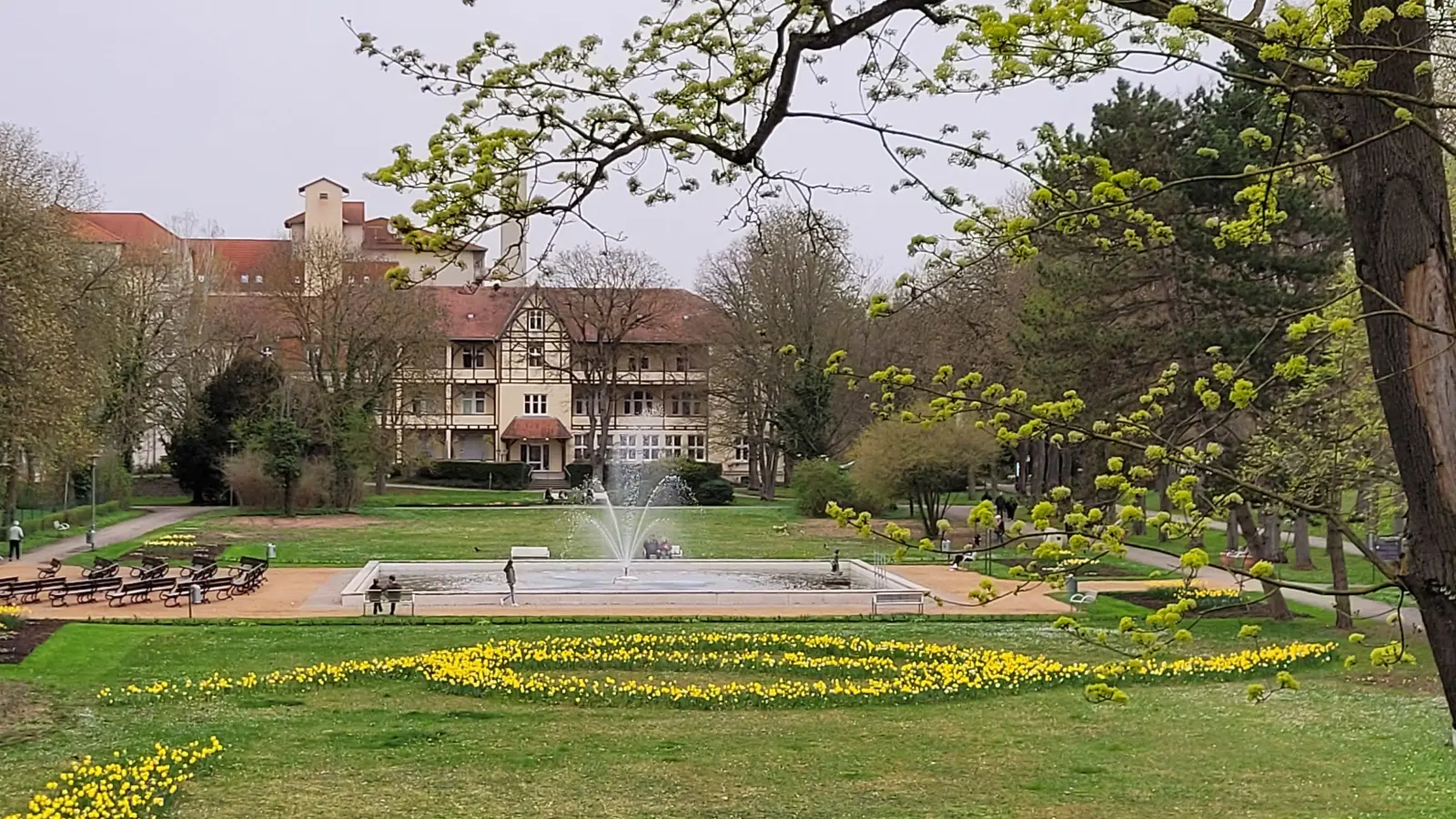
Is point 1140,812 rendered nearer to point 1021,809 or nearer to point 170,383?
point 1021,809

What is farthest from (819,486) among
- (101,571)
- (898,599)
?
(101,571)

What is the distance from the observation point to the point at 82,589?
917 inches

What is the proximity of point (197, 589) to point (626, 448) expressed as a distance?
48044 mm

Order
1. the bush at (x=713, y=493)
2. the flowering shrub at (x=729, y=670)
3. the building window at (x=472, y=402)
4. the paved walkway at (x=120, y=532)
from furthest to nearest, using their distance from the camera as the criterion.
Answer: the building window at (x=472, y=402), the bush at (x=713, y=493), the paved walkway at (x=120, y=532), the flowering shrub at (x=729, y=670)

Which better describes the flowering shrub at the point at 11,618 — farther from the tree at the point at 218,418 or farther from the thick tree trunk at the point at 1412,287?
the tree at the point at 218,418

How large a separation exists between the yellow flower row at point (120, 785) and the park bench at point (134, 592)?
12517mm

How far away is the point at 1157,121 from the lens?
2511 cm

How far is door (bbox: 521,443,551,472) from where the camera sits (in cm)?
7375

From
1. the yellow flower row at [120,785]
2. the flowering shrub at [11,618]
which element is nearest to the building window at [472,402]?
the flowering shrub at [11,618]

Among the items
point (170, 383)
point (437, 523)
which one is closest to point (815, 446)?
point (437, 523)

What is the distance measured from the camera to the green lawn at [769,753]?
10203 millimetres

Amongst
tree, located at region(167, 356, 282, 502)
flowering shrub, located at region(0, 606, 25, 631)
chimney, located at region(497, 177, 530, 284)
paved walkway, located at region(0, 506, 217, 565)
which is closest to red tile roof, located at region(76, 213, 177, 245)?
tree, located at region(167, 356, 282, 502)

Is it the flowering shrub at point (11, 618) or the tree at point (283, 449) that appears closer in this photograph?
the flowering shrub at point (11, 618)

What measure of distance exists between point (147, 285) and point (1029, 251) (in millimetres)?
51019
